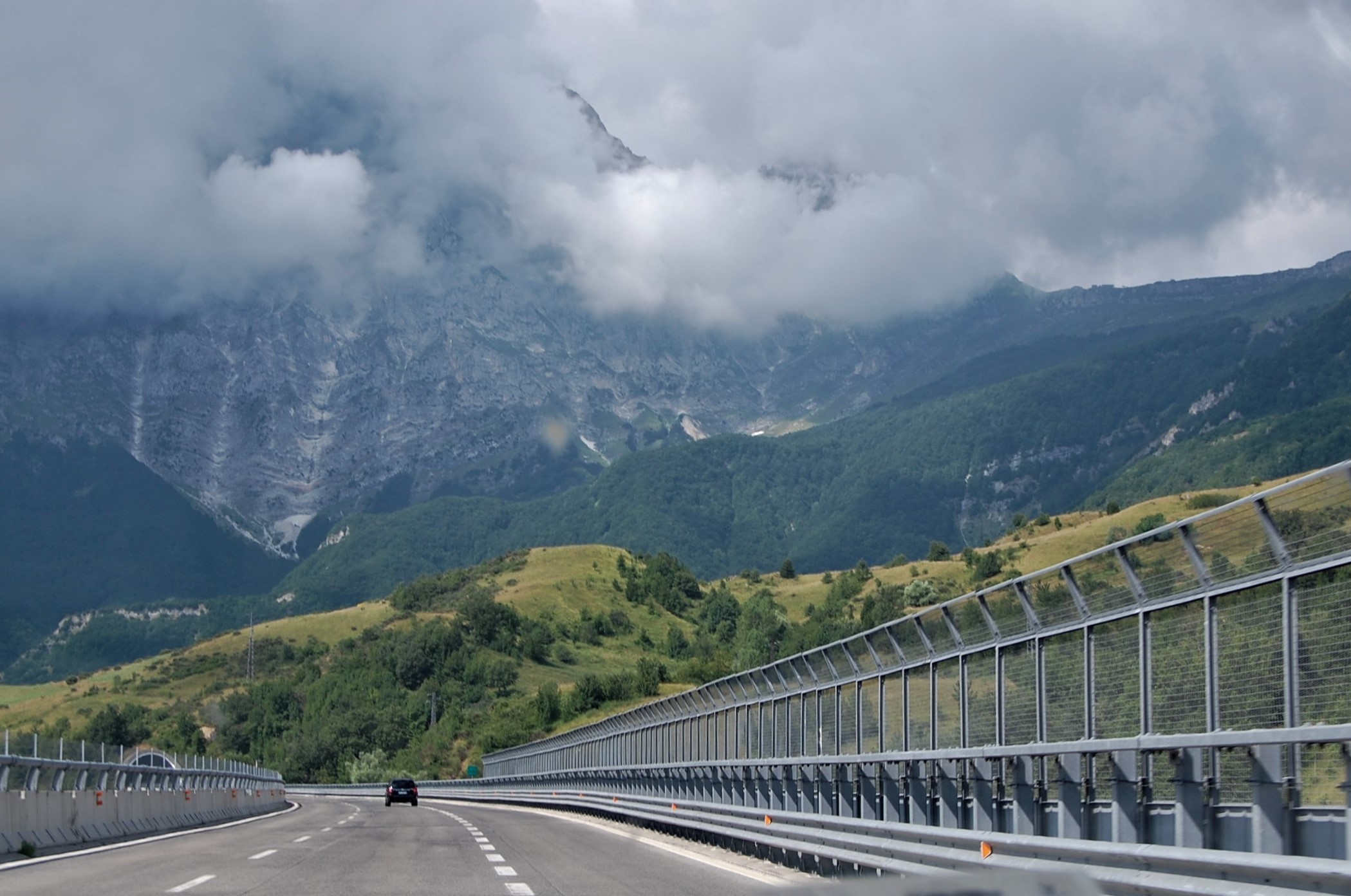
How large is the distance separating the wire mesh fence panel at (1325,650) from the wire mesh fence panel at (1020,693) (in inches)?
190

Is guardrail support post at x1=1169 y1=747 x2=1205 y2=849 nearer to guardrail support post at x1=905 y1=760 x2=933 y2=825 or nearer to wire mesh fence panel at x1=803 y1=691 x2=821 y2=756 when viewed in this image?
guardrail support post at x1=905 y1=760 x2=933 y2=825

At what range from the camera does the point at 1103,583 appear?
14.3 m

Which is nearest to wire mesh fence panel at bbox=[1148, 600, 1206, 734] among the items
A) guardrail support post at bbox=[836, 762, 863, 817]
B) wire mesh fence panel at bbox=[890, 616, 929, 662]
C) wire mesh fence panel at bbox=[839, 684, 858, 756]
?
wire mesh fence panel at bbox=[890, 616, 929, 662]

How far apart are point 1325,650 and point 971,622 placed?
689cm

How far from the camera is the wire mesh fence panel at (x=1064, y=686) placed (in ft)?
49.8

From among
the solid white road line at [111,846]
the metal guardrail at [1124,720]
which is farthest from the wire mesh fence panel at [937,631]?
the solid white road line at [111,846]

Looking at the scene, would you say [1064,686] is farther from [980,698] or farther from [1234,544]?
[1234,544]

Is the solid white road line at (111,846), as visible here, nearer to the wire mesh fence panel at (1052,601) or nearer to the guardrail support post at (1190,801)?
the wire mesh fence panel at (1052,601)

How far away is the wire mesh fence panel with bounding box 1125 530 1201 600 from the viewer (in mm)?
12820

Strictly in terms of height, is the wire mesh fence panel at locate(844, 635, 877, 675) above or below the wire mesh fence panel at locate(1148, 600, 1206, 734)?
above

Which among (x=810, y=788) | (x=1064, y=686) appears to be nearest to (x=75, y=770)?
(x=810, y=788)

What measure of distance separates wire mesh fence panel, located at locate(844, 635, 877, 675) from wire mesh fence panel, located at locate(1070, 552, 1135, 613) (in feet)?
22.0

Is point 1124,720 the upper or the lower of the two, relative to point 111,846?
upper

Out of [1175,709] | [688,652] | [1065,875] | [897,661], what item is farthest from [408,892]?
[688,652]
